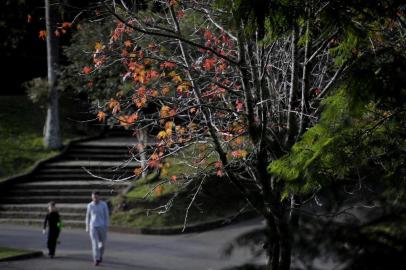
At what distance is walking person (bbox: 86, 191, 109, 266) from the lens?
48.4 feet

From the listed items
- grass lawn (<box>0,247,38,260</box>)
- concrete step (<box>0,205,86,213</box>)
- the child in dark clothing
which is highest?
concrete step (<box>0,205,86,213</box>)

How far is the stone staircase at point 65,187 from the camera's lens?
21.6 m

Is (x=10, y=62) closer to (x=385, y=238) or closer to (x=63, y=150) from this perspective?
(x=63, y=150)

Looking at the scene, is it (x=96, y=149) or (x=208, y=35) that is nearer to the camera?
(x=208, y=35)

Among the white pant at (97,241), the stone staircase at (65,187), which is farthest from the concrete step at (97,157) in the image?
the white pant at (97,241)

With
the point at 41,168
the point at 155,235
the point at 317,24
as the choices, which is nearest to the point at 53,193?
the point at 41,168

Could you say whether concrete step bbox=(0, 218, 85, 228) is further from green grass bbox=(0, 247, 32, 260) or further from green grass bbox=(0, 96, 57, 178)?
green grass bbox=(0, 247, 32, 260)

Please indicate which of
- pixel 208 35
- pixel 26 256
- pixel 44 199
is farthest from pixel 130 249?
pixel 208 35

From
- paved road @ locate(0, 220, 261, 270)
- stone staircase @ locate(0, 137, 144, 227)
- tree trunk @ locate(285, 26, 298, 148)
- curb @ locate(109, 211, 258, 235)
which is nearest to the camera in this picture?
tree trunk @ locate(285, 26, 298, 148)

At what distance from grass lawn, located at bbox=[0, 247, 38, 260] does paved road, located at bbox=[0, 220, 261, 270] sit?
0.25 m

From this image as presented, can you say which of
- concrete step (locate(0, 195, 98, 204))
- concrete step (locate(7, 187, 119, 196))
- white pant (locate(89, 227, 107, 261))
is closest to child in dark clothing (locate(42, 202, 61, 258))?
white pant (locate(89, 227, 107, 261))

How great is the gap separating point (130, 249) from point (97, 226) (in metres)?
2.26

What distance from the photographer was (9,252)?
15500mm

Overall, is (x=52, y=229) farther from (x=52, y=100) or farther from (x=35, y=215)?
(x=52, y=100)
